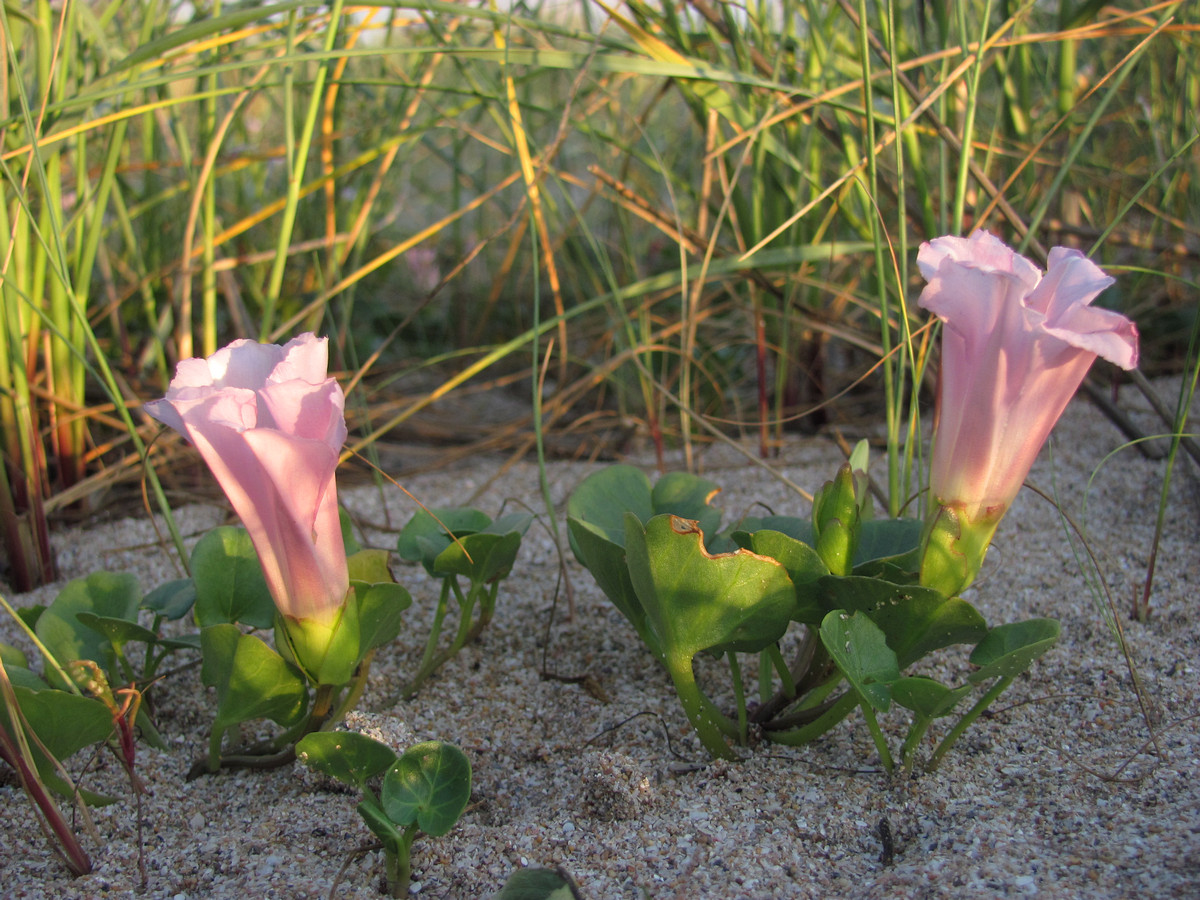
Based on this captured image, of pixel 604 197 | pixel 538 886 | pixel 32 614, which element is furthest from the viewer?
pixel 604 197

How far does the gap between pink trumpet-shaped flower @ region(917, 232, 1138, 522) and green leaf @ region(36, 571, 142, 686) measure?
72 centimetres

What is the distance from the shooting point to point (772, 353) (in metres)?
1.96

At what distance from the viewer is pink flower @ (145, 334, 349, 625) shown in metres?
0.63

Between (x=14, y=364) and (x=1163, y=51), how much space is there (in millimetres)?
2226

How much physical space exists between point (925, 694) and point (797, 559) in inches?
5.2

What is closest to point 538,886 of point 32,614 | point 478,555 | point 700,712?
point 700,712

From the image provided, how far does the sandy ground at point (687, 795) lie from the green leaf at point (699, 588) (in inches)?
5.6

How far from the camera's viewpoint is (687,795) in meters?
0.76

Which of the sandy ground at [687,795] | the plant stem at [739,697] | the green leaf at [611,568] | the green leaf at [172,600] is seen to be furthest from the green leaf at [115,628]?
the plant stem at [739,697]

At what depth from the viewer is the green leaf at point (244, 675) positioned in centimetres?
71

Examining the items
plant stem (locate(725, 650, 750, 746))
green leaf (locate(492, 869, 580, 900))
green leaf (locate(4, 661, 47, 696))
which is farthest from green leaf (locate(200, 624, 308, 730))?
plant stem (locate(725, 650, 750, 746))

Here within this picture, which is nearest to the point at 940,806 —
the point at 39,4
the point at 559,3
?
the point at 39,4

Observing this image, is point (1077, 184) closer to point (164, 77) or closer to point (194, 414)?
point (164, 77)

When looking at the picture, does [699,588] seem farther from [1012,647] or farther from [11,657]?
[11,657]
